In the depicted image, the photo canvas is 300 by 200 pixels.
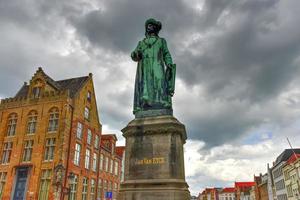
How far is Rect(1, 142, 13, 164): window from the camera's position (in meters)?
31.0

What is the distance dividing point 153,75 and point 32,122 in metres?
26.3

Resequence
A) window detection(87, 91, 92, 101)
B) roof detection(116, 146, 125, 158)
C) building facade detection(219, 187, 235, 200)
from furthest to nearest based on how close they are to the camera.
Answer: building facade detection(219, 187, 235, 200), roof detection(116, 146, 125, 158), window detection(87, 91, 92, 101)

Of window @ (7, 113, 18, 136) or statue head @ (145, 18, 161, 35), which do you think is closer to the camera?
statue head @ (145, 18, 161, 35)

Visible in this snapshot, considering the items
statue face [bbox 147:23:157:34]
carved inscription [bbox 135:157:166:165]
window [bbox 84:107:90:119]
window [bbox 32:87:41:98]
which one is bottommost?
carved inscription [bbox 135:157:166:165]

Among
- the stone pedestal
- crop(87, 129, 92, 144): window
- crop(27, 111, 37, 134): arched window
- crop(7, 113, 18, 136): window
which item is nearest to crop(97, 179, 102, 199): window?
crop(87, 129, 92, 144): window

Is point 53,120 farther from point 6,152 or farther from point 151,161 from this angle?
point 151,161

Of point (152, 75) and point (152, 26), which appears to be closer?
point (152, 75)

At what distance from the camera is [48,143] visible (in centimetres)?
3011

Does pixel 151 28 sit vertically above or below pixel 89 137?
below

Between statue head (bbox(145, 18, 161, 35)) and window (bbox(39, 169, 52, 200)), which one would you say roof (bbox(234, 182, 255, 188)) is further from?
statue head (bbox(145, 18, 161, 35))

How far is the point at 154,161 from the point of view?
25.4ft

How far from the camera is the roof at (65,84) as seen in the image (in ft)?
111

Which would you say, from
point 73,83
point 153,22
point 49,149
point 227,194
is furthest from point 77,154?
point 227,194

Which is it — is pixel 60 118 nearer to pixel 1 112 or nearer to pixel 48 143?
pixel 48 143
